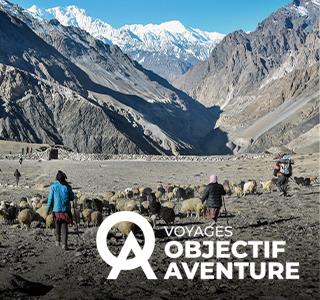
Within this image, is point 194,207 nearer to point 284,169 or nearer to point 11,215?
point 284,169

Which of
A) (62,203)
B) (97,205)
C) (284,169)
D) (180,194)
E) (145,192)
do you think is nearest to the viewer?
(62,203)

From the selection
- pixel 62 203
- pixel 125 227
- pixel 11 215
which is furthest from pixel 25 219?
pixel 62 203

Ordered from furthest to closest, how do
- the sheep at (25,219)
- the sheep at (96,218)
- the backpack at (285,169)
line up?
the backpack at (285,169) < the sheep at (96,218) < the sheep at (25,219)

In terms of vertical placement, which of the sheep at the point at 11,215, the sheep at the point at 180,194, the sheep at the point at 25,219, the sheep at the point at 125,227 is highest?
the sheep at the point at 180,194

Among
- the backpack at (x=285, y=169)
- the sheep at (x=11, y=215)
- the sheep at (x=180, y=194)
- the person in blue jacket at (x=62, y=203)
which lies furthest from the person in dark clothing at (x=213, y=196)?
the sheep at (x=180, y=194)

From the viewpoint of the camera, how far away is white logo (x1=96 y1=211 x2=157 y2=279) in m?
11.3

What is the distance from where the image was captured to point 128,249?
12.8 metres

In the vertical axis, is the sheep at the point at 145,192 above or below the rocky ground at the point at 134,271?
above

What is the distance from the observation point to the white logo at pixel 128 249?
11.3 metres

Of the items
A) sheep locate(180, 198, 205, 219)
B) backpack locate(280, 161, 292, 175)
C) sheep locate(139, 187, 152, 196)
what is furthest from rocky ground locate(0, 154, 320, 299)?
sheep locate(139, 187, 152, 196)

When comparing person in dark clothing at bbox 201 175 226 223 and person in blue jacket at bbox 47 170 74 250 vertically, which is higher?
person in dark clothing at bbox 201 175 226 223

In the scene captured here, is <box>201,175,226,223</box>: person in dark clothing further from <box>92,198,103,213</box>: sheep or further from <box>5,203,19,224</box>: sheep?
<box>5,203,19,224</box>: sheep

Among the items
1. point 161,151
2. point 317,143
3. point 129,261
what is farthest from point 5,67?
point 129,261

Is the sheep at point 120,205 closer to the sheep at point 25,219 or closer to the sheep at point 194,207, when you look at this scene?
the sheep at point 194,207
